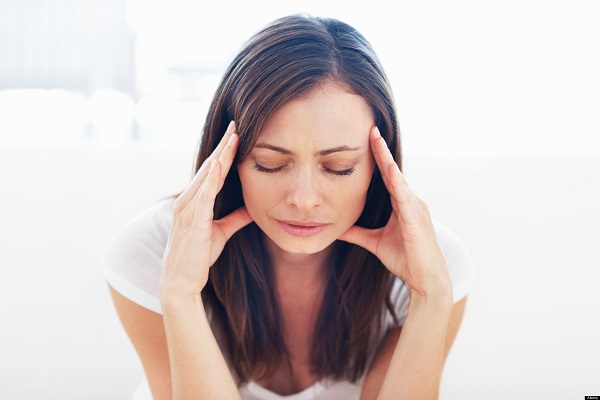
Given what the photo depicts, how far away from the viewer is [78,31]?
4.43 m

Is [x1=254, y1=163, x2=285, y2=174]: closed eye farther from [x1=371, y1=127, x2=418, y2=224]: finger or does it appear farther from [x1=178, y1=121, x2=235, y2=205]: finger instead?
[x1=371, y1=127, x2=418, y2=224]: finger

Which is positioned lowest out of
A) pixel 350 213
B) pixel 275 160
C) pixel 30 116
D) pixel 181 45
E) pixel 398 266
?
pixel 398 266

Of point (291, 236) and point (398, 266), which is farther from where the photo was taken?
point (398, 266)

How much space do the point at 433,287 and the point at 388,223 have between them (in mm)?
197

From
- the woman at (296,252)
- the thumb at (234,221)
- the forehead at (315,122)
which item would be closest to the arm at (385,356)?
the woman at (296,252)

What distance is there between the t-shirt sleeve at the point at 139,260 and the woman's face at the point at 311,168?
315mm

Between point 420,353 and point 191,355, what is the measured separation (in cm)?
46

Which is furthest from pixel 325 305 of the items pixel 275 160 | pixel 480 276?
pixel 480 276

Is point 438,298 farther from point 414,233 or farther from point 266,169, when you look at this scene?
point 266,169

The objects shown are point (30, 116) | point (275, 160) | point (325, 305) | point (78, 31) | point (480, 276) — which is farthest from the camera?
point (78, 31)

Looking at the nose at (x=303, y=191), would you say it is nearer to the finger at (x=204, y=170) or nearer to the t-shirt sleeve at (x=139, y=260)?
the finger at (x=204, y=170)

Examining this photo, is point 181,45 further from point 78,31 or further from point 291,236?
point 291,236

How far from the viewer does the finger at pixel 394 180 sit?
1.41 meters

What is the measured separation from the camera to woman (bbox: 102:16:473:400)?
136cm
